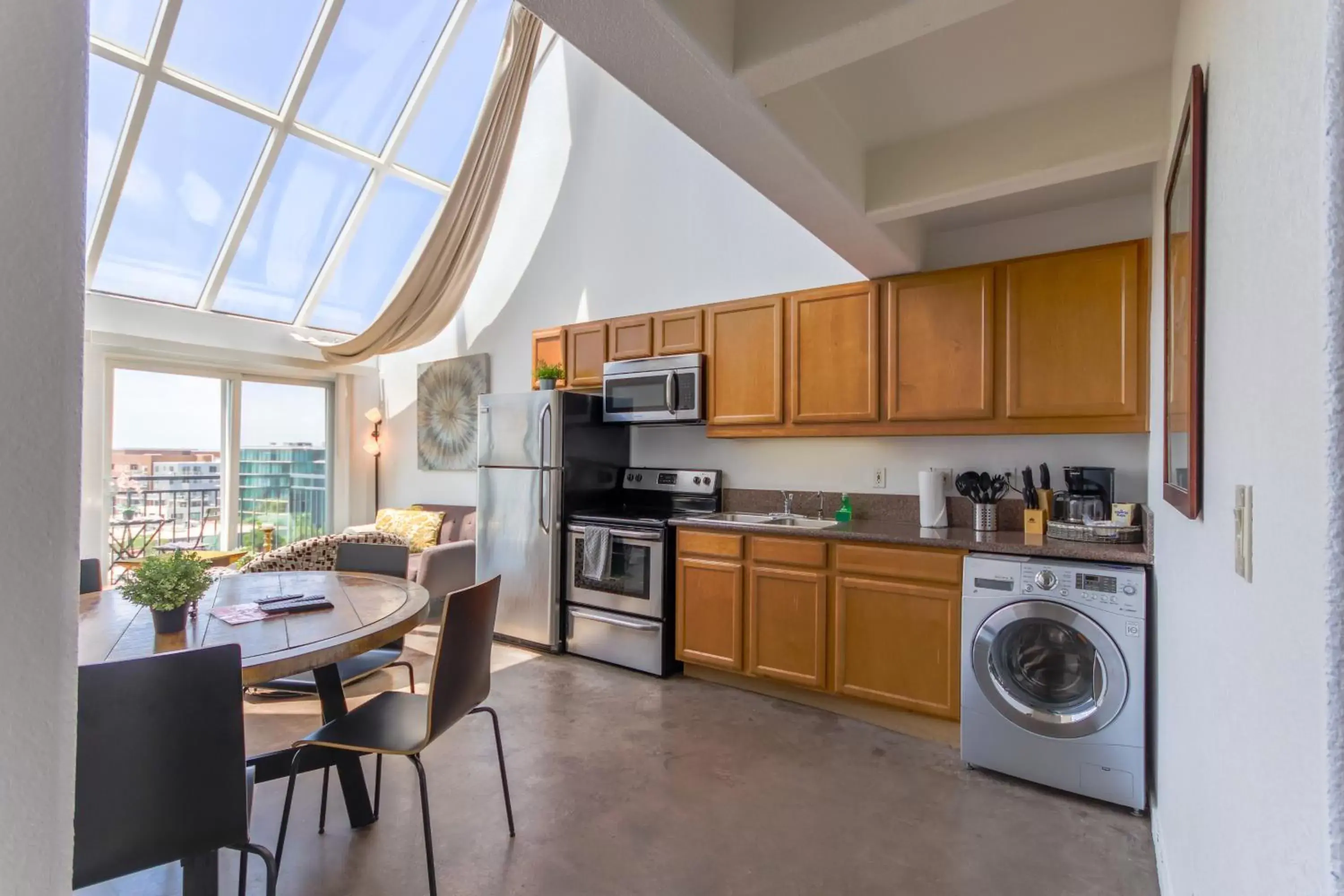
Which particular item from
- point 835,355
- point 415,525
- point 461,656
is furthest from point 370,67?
point 461,656

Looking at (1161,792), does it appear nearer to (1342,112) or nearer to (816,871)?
(816,871)

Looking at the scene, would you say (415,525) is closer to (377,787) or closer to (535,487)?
(535,487)

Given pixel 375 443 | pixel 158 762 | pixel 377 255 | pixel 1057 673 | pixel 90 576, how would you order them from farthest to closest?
pixel 375 443 < pixel 377 255 < pixel 90 576 < pixel 1057 673 < pixel 158 762

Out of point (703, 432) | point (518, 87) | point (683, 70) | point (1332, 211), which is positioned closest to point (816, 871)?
point (1332, 211)

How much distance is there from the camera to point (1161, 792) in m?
1.99

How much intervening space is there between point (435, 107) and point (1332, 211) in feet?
19.9

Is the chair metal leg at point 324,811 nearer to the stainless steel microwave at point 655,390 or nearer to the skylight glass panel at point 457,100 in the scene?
the stainless steel microwave at point 655,390

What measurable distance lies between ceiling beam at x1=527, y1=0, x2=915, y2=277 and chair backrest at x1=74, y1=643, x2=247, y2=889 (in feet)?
5.24

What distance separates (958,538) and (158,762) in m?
2.78

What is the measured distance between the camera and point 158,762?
133 cm

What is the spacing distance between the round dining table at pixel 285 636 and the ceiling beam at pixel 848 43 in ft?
6.22

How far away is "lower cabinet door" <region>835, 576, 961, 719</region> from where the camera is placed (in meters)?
2.77

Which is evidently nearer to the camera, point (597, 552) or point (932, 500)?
point (932, 500)

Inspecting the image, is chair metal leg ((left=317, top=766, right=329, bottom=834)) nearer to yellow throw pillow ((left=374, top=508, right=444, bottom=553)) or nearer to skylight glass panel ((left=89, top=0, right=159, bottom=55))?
yellow throw pillow ((left=374, top=508, right=444, bottom=553))
